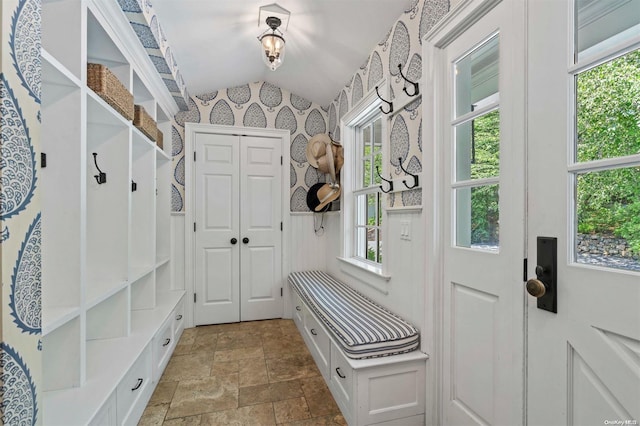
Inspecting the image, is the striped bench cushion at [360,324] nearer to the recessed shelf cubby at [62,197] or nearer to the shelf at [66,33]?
the recessed shelf cubby at [62,197]

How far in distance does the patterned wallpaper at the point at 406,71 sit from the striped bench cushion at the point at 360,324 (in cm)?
74

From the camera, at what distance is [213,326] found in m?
3.23

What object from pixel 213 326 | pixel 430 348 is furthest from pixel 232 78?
pixel 430 348

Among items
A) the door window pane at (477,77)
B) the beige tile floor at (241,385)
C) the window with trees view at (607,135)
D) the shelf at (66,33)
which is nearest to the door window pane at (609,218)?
the window with trees view at (607,135)

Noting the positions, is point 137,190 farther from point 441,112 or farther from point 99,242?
point 441,112

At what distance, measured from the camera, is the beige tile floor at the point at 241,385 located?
1783 millimetres

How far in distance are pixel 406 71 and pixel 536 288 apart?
143 centimetres

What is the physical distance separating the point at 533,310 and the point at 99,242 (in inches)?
90.0

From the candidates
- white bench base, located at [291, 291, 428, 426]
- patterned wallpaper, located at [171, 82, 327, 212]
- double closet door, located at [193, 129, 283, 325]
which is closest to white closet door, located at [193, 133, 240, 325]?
double closet door, located at [193, 129, 283, 325]

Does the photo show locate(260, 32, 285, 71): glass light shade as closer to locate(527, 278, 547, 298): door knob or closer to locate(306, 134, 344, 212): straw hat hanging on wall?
locate(306, 134, 344, 212): straw hat hanging on wall

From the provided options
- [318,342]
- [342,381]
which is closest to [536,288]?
[342,381]

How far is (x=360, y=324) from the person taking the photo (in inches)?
71.1

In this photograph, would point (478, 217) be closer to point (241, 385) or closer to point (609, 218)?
point (609, 218)

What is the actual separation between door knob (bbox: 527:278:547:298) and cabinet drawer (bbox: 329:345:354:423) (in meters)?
0.97
